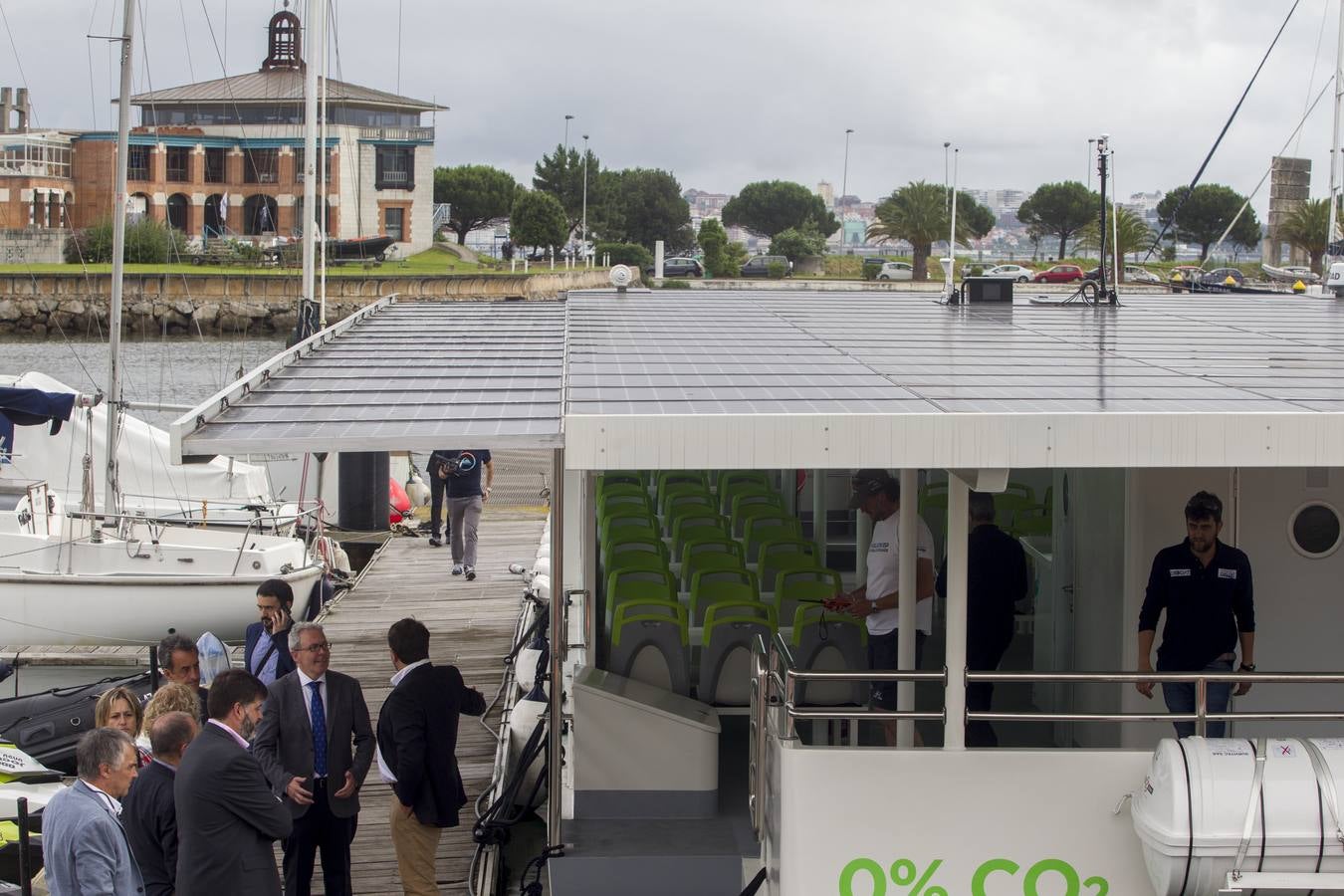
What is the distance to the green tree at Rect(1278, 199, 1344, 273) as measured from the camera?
7188cm

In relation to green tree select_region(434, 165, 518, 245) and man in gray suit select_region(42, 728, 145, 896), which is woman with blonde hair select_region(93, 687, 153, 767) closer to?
man in gray suit select_region(42, 728, 145, 896)

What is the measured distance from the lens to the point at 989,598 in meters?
7.93

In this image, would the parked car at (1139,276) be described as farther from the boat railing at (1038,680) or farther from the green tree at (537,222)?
the boat railing at (1038,680)

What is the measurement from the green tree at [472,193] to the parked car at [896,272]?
3768 cm

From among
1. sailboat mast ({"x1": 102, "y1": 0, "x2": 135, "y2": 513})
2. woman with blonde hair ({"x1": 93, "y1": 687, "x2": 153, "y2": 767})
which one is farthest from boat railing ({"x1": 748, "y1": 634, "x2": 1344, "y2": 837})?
sailboat mast ({"x1": 102, "y1": 0, "x2": 135, "y2": 513})

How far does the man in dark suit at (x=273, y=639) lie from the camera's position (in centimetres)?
844

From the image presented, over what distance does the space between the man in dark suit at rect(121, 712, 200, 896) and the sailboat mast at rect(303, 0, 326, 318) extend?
17352mm

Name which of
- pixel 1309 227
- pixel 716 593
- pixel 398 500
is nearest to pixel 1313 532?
pixel 716 593

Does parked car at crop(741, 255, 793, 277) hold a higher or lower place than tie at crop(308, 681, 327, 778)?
higher

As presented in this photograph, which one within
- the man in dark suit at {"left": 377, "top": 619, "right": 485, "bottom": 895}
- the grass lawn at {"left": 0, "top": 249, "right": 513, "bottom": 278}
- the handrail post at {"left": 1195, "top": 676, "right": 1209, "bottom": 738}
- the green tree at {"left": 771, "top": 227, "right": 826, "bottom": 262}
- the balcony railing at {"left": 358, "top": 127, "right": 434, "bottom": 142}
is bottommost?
the man in dark suit at {"left": 377, "top": 619, "right": 485, "bottom": 895}

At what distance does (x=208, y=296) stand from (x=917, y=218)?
39.9m

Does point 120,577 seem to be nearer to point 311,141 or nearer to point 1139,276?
point 311,141

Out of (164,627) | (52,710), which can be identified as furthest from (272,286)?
(52,710)

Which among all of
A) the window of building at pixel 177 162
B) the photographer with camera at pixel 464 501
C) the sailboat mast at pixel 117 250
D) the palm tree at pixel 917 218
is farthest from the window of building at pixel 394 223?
the photographer with camera at pixel 464 501
